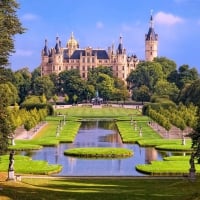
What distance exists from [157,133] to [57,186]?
32785 mm

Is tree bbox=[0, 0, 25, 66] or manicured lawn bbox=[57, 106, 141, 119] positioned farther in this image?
manicured lawn bbox=[57, 106, 141, 119]

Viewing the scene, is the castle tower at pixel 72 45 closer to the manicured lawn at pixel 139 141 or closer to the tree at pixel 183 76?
the tree at pixel 183 76

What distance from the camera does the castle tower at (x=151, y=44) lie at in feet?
570

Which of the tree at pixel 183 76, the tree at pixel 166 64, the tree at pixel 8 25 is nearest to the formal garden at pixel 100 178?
the tree at pixel 8 25

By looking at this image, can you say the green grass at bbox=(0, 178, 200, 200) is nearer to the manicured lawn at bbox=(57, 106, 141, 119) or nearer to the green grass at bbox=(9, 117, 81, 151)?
the green grass at bbox=(9, 117, 81, 151)

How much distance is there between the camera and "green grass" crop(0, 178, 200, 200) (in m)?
19.0

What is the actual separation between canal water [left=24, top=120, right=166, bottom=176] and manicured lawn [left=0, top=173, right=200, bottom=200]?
4.62 metres

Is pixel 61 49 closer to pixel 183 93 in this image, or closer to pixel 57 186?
pixel 183 93

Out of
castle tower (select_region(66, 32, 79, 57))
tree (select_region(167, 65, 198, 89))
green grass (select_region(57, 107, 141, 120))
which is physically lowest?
green grass (select_region(57, 107, 141, 120))

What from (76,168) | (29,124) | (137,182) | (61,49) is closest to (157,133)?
(29,124)

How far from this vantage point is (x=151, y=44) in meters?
174

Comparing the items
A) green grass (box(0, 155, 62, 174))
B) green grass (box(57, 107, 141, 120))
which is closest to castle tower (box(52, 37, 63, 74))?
green grass (box(57, 107, 141, 120))

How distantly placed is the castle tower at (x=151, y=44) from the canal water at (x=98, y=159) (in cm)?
12214

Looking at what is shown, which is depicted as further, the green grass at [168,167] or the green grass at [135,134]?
the green grass at [135,134]
